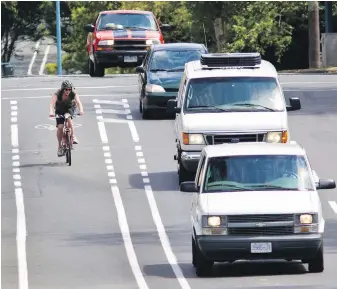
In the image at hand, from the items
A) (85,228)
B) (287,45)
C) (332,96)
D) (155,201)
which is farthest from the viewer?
(287,45)

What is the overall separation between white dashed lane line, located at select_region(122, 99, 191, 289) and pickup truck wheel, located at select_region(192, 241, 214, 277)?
231mm

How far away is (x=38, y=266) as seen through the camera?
865 inches

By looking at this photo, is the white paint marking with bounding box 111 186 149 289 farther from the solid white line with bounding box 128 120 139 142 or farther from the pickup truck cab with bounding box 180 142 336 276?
the solid white line with bounding box 128 120 139 142

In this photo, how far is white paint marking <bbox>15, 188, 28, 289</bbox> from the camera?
2097cm

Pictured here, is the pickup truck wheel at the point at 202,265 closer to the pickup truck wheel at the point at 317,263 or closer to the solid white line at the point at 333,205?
the pickup truck wheel at the point at 317,263

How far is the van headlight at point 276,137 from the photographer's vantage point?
2714 cm

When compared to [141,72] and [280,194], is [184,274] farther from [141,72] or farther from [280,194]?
[141,72]

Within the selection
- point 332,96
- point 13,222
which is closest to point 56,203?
point 13,222

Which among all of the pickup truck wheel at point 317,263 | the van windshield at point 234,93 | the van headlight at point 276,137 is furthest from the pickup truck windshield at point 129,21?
the pickup truck wheel at point 317,263

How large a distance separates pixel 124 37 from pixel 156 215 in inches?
667

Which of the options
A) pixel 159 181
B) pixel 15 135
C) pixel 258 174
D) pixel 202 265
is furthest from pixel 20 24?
pixel 202 265

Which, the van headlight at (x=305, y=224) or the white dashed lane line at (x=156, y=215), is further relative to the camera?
the white dashed lane line at (x=156, y=215)

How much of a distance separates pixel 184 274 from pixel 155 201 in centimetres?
694

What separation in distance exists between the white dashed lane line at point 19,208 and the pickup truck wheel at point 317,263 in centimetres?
362
